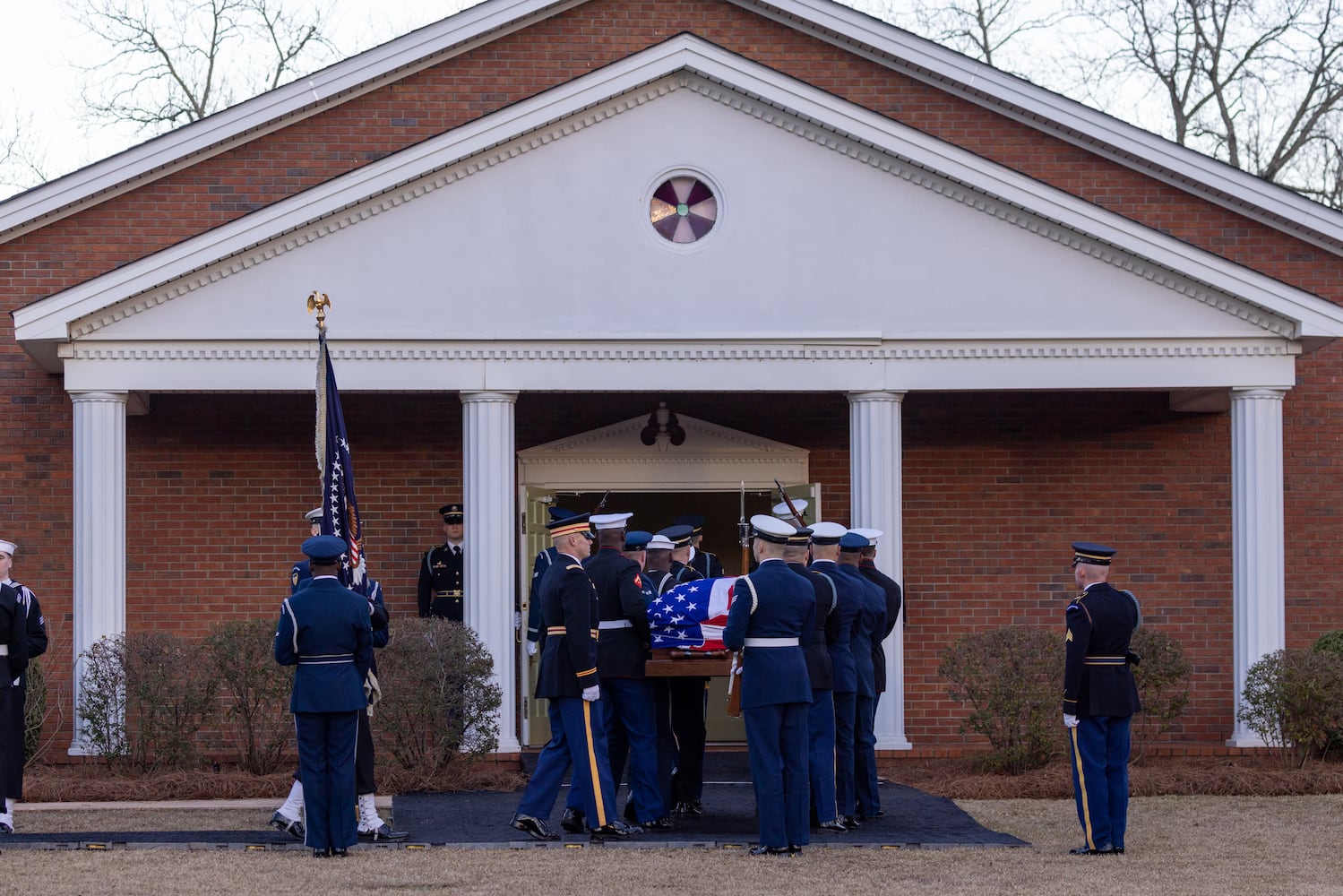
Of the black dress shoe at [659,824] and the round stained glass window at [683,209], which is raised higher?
the round stained glass window at [683,209]

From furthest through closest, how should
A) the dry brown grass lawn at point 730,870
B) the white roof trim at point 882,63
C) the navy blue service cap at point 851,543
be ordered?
the white roof trim at point 882,63 < the navy blue service cap at point 851,543 < the dry brown grass lawn at point 730,870

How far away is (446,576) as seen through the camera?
50.5ft

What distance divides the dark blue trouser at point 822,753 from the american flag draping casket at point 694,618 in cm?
82

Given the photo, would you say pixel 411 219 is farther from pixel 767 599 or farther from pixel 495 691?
pixel 767 599

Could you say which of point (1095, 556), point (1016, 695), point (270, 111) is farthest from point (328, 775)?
point (270, 111)

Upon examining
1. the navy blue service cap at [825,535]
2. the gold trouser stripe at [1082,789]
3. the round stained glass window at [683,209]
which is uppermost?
the round stained glass window at [683,209]

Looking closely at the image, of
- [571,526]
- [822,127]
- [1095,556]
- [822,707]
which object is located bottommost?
[822,707]

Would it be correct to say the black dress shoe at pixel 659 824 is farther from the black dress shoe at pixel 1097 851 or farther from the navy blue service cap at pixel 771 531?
the black dress shoe at pixel 1097 851

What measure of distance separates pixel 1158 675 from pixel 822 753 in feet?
13.7

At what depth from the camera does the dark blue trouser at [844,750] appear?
1116 centimetres

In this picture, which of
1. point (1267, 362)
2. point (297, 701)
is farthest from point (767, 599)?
point (1267, 362)

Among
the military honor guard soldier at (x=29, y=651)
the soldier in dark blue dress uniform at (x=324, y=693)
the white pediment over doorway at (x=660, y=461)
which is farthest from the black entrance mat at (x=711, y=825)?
the white pediment over doorway at (x=660, y=461)

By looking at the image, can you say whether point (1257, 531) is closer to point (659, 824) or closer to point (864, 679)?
point (864, 679)

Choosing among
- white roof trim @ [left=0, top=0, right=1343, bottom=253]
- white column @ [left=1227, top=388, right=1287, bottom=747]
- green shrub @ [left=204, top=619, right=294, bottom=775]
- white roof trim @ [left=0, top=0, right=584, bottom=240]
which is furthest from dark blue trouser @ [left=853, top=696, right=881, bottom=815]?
white roof trim @ [left=0, top=0, right=584, bottom=240]
